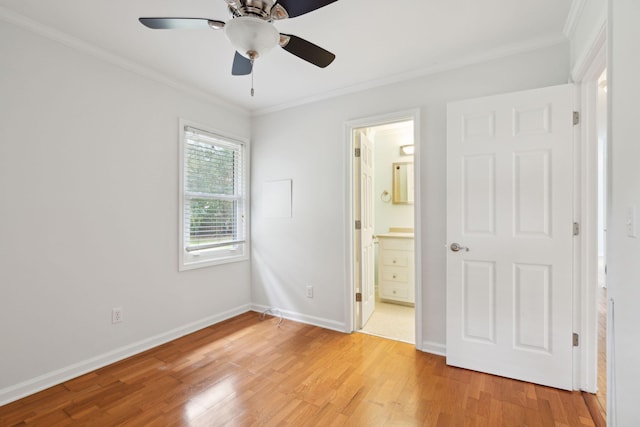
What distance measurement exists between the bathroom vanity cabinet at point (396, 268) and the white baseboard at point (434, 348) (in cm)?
123

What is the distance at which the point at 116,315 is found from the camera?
7.97 ft

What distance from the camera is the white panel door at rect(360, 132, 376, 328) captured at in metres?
3.12

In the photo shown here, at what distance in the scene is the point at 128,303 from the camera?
2.51m

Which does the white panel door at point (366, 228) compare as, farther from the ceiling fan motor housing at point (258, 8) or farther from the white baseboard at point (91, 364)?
the ceiling fan motor housing at point (258, 8)

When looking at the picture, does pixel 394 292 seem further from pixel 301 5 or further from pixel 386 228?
pixel 301 5

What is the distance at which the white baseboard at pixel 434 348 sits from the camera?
2496 millimetres

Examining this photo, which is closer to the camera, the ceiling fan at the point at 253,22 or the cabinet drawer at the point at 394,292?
the ceiling fan at the point at 253,22

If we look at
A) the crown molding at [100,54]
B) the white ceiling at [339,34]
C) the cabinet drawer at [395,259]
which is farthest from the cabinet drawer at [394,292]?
the crown molding at [100,54]

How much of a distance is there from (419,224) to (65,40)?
9.98ft

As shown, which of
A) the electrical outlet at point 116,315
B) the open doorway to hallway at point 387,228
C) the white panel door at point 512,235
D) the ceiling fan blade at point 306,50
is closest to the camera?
the ceiling fan blade at point 306,50

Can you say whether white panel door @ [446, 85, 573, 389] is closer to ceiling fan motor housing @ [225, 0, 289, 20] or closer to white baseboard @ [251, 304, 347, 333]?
white baseboard @ [251, 304, 347, 333]

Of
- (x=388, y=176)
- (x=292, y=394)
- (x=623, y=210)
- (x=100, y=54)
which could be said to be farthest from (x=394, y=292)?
(x=100, y=54)

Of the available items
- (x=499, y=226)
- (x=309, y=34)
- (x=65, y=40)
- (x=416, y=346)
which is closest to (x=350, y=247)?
(x=416, y=346)

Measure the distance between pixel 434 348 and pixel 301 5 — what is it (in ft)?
8.67
